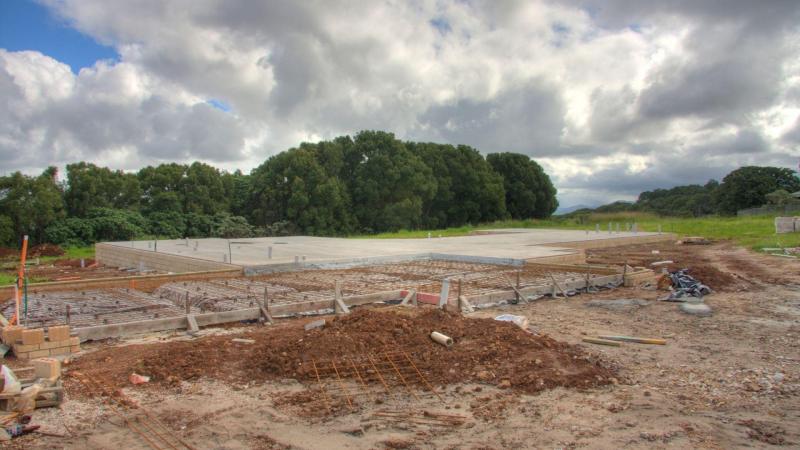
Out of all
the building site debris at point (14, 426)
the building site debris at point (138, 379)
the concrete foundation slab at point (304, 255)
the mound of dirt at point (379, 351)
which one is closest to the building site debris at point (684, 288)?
the concrete foundation slab at point (304, 255)

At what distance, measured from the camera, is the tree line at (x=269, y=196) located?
23.2 meters

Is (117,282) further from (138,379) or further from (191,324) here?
(138,379)

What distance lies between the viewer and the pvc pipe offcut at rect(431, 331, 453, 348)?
527 centimetres

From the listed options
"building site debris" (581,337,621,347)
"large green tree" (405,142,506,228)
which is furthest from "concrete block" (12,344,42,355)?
"large green tree" (405,142,506,228)

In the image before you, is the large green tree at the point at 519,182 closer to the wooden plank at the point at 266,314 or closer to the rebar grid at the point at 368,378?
the wooden plank at the point at 266,314

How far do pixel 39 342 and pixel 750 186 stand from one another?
5030 cm

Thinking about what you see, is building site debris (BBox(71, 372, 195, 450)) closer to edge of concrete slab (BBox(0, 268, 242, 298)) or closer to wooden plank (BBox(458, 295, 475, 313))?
wooden plank (BBox(458, 295, 475, 313))

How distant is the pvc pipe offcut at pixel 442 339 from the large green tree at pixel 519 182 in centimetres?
3963

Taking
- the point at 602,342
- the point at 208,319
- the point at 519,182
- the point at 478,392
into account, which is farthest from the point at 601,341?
the point at 519,182

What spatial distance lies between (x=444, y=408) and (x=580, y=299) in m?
5.39

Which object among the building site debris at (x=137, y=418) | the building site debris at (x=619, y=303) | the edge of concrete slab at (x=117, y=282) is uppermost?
the edge of concrete slab at (x=117, y=282)

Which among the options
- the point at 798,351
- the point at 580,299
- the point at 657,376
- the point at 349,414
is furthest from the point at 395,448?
the point at 580,299

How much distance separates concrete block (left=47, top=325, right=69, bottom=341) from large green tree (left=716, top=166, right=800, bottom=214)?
1902 inches

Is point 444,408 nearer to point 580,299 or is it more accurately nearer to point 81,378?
point 81,378
